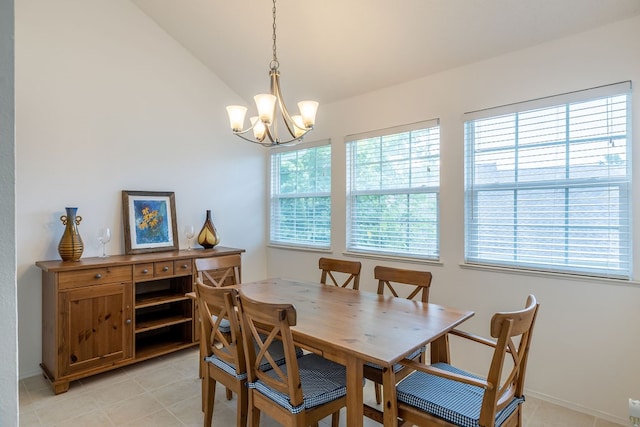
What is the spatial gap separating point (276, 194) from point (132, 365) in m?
2.42

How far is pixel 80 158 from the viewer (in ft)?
10.4

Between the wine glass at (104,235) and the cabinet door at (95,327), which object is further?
the wine glass at (104,235)

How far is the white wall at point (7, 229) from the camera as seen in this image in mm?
766

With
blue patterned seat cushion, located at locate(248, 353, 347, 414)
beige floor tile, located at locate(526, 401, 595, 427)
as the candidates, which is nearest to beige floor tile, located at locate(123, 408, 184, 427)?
blue patterned seat cushion, located at locate(248, 353, 347, 414)

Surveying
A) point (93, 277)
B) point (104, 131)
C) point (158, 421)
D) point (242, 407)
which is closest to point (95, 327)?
point (93, 277)

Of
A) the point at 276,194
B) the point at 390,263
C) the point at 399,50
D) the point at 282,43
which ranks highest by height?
the point at 282,43

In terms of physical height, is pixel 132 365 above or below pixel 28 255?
below

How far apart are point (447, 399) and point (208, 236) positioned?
115 inches

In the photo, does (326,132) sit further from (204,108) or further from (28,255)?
(28,255)

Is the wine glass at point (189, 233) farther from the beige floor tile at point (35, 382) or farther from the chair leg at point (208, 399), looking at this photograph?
the chair leg at point (208, 399)

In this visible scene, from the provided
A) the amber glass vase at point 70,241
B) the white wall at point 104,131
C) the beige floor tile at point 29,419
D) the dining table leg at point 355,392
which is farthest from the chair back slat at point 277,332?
the white wall at point 104,131

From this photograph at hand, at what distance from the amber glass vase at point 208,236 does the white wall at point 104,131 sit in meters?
0.19

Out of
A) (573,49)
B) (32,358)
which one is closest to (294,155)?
(573,49)

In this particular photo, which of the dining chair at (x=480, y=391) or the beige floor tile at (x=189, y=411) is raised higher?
the dining chair at (x=480, y=391)
